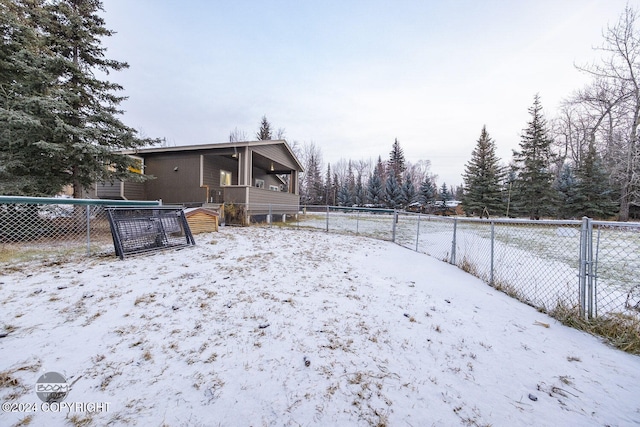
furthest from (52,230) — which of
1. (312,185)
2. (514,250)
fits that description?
(312,185)

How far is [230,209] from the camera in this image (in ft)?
34.7

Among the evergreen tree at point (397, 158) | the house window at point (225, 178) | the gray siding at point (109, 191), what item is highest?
the evergreen tree at point (397, 158)

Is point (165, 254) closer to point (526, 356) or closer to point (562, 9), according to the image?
point (526, 356)

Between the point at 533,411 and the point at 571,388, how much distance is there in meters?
0.54

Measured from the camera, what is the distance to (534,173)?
20.4 m

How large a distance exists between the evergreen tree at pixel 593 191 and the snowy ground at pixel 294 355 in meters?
25.8

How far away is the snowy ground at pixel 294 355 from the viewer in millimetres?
1490

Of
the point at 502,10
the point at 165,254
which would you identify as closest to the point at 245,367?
the point at 165,254

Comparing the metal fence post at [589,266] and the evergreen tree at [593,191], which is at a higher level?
the evergreen tree at [593,191]

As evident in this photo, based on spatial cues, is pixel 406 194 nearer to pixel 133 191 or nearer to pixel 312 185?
pixel 312 185

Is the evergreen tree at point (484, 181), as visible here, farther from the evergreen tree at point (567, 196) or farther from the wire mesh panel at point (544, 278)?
the wire mesh panel at point (544, 278)

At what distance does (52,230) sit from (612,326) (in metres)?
10.9

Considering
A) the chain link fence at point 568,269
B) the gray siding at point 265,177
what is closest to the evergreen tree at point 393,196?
the gray siding at point 265,177

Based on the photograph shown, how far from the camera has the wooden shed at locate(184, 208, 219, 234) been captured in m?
7.33
